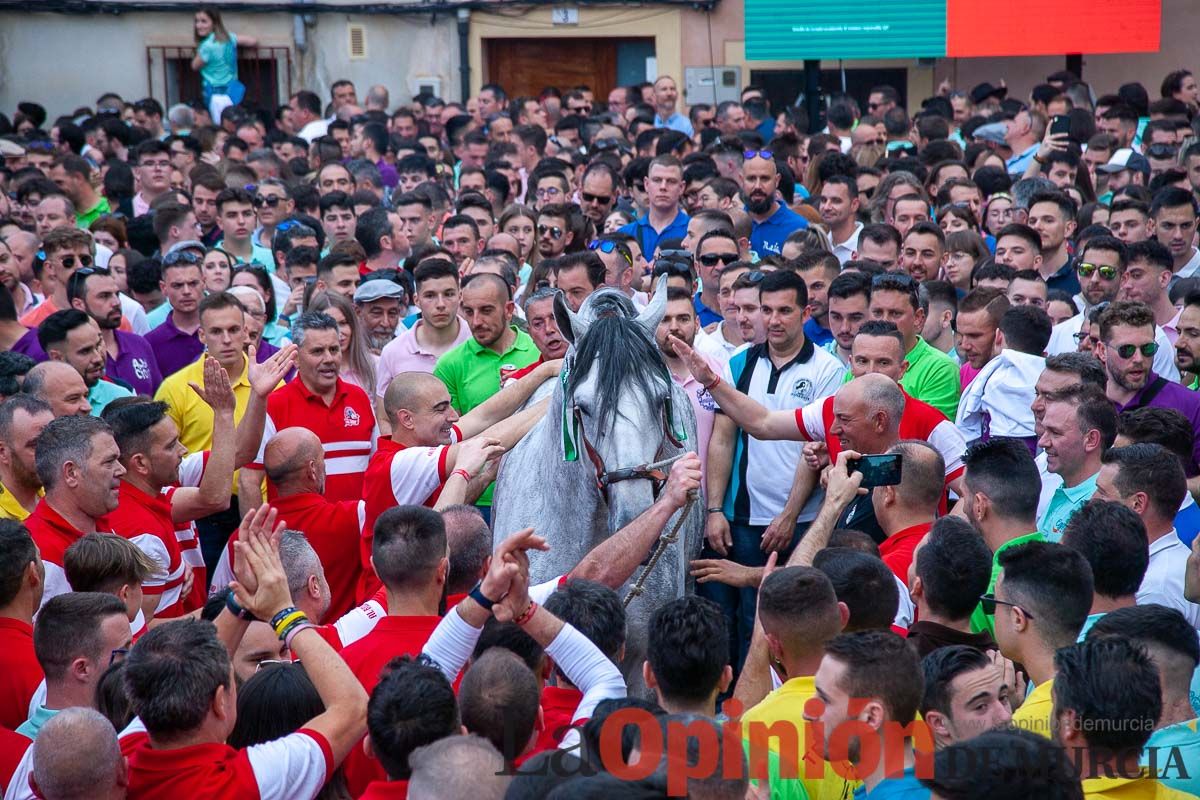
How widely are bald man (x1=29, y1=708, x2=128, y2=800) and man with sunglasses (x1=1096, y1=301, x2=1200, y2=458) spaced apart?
4.72 meters

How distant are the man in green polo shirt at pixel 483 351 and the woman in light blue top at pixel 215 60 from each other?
15.5 metres

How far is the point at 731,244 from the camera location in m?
8.75

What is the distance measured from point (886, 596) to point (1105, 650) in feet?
3.05

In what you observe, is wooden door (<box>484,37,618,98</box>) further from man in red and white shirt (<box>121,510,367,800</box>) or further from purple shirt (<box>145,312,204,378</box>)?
man in red and white shirt (<box>121,510,367,800</box>)

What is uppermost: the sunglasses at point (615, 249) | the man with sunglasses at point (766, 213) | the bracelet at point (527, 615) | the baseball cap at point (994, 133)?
the baseball cap at point (994, 133)

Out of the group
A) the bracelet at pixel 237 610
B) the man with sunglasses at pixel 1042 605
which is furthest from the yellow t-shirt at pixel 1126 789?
the bracelet at pixel 237 610

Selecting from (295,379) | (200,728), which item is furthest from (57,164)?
(200,728)

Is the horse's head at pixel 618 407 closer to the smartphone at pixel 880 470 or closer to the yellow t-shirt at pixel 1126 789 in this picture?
the smartphone at pixel 880 470

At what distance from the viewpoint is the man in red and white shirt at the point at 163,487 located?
5559 millimetres

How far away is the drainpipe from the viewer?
22750 millimetres

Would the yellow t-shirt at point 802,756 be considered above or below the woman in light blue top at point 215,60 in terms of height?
below

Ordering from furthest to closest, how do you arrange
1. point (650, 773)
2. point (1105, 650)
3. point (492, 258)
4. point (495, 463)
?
point (492, 258), point (495, 463), point (1105, 650), point (650, 773)

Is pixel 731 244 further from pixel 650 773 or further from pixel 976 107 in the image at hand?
pixel 976 107

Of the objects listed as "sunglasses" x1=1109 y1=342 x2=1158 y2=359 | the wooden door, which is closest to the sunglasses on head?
"sunglasses" x1=1109 y1=342 x2=1158 y2=359
